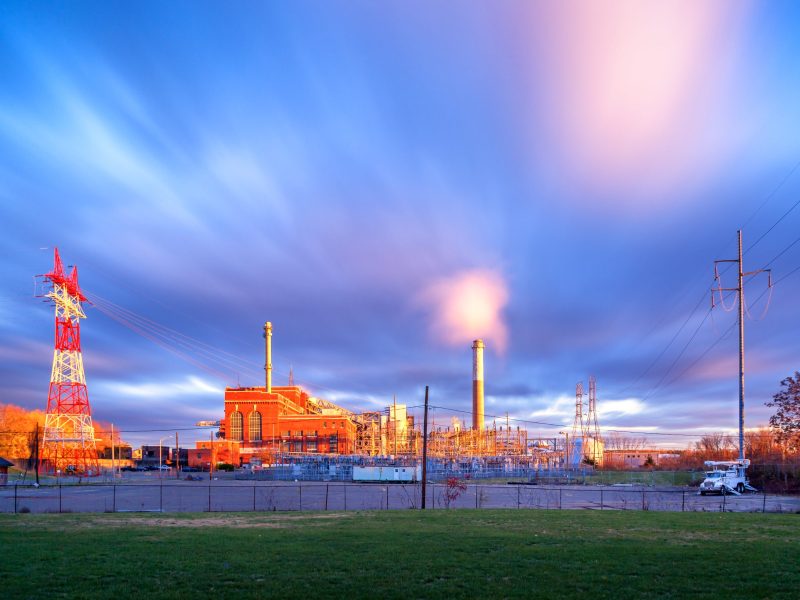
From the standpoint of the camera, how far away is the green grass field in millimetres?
12414

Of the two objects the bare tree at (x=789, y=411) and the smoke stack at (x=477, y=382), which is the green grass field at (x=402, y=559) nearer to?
the bare tree at (x=789, y=411)

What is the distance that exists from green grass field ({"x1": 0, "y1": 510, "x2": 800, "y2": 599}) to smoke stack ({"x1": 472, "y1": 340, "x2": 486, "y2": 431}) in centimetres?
9302

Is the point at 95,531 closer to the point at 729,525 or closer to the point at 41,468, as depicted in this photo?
the point at 729,525

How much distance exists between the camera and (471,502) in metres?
40.9

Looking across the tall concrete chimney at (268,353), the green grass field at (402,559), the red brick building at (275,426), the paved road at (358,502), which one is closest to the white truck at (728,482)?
the paved road at (358,502)

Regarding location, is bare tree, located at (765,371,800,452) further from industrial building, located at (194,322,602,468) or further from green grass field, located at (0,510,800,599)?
industrial building, located at (194,322,602,468)

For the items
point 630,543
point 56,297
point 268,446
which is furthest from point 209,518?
point 268,446

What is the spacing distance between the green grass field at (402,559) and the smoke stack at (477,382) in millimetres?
93025

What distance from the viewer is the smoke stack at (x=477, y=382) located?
118 meters

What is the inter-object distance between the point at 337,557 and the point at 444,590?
14.5 ft

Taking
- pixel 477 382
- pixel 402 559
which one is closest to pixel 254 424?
pixel 477 382

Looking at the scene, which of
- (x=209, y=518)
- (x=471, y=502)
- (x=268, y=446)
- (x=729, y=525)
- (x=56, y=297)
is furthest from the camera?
(x=268, y=446)

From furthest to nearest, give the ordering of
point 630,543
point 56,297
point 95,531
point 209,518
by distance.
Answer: point 56,297, point 209,518, point 95,531, point 630,543

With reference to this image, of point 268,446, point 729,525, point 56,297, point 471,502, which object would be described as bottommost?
Result: point 268,446
